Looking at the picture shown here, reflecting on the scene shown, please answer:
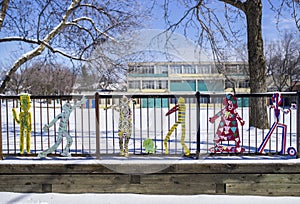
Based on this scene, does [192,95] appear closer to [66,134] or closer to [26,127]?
[66,134]

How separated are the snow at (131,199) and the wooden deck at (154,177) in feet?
0.22

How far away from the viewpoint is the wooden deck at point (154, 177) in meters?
3.45

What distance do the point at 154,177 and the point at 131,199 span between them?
408 millimetres

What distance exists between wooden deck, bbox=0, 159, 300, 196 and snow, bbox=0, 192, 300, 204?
0.22 ft

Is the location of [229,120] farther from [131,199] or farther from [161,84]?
[131,199]

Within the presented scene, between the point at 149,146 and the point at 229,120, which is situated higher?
the point at 229,120

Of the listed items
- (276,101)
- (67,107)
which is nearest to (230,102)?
(276,101)

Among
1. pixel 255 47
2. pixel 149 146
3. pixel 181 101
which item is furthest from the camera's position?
pixel 255 47

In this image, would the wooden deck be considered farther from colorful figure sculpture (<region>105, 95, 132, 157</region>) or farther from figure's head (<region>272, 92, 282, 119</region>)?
figure's head (<region>272, 92, 282, 119</region>)

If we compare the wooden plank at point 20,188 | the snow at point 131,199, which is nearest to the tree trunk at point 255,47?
the snow at point 131,199

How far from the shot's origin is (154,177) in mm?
3512

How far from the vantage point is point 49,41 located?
8664mm

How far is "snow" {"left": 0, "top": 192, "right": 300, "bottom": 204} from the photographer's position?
11.0ft

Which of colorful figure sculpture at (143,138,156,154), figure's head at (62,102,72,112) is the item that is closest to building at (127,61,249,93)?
colorful figure sculpture at (143,138,156,154)
